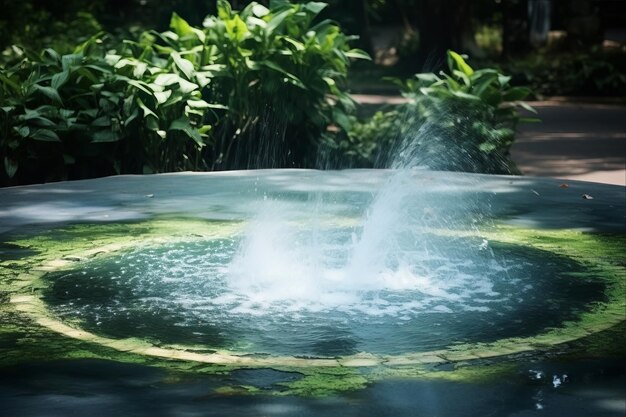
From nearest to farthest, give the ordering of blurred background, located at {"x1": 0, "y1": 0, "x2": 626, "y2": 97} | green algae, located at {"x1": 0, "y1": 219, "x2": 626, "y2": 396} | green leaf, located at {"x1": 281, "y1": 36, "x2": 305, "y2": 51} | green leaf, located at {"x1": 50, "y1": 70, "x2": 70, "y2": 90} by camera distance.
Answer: green algae, located at {"x1": 0, "y1": 219, "x2": 626, "y2": 396}
green leaf, located at {"x1": 50, "y1": 70, "x2": 70, "y2": 90}
green leaf, located at {"x1": 281, "y1": 36, "x2": 305, "y2": 51}
blurred background, located at {"x1": 0, "y1": 0, "x2": 626, "y2": 97}

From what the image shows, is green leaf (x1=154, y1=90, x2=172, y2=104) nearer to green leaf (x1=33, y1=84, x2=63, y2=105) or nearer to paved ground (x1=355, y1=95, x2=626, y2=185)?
green leaf (x1=33, y1=84, x2=63, y2=105)

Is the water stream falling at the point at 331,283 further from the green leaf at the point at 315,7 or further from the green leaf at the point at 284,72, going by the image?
the green leaf at the point at 315,7

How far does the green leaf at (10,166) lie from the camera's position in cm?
899

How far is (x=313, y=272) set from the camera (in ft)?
18.3

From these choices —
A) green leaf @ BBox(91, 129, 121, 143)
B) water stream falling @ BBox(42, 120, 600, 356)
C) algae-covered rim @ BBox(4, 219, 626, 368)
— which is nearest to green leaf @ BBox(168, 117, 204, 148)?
green leaf @ BBox(91, 129, 121, 143)

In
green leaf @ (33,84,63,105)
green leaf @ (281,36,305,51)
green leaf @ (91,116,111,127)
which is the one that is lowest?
green leaf @ (91,116,111,127)

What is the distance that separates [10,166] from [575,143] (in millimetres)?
6994

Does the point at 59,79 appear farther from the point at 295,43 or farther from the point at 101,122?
the point at 295,43

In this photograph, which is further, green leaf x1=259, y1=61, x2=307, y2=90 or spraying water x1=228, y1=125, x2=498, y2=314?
green leaf x1=259, y1=61, x2=307, y2=90

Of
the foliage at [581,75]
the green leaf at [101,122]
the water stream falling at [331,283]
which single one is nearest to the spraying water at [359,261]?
the water stream falling at [331,283]

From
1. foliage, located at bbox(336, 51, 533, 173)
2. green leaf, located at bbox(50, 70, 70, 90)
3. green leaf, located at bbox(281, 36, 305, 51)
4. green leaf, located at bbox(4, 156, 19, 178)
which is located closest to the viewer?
green leaf, located at bbox(4, 156, 19, 178)

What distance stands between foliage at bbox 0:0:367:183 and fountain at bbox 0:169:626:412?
1252 mm

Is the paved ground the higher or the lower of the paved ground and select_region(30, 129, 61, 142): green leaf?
the lower

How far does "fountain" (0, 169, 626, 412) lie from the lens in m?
4.15
